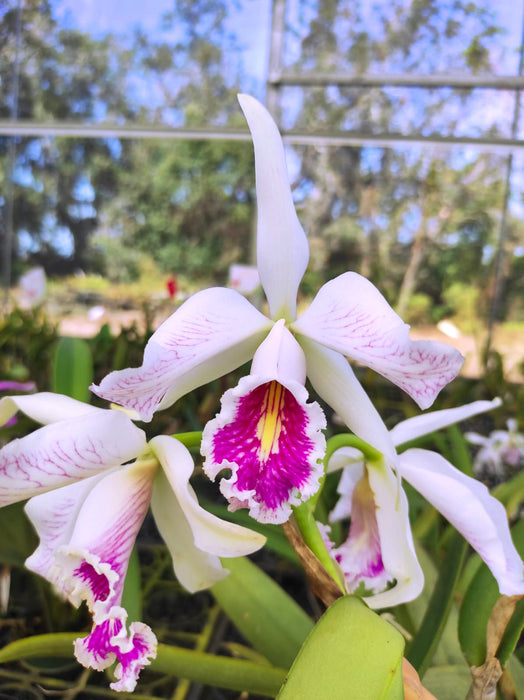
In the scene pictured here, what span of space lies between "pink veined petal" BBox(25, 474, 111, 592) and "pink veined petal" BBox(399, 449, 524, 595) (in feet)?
0.82

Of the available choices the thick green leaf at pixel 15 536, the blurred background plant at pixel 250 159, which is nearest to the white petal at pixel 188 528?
the thick green leaf at pixel 15 536

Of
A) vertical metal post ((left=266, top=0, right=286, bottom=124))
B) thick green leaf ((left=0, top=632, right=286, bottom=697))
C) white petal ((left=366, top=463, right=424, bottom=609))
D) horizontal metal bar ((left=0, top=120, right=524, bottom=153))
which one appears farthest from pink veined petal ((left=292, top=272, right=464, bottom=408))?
vertical metal post ((left=266, top=0, right=286, bottom=124))

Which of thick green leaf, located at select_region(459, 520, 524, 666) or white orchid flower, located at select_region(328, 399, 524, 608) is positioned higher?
white orchid flower, located at select_region(328, 399, 524, 608)

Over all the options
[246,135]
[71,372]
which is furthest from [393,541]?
[246,135]

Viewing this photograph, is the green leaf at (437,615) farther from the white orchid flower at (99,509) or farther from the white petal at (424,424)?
the white orchid flower at (99,509)

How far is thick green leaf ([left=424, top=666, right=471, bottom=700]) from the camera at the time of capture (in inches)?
22.7

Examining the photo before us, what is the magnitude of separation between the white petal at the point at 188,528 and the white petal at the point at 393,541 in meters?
0.13

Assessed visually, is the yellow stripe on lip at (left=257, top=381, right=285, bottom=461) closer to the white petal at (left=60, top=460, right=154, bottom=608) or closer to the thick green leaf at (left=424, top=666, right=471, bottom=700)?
the white petal at (left=60, top=460, right=154, bottom=608)

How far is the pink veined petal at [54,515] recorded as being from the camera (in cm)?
41

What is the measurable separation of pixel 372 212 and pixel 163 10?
1661mm

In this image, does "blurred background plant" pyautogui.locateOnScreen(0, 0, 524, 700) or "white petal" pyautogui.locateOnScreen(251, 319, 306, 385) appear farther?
"blurred background plant" pyautogui.locateOnScreen(0, 0, 524, 700)

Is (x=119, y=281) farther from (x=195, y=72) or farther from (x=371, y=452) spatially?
(x=371, y=452)

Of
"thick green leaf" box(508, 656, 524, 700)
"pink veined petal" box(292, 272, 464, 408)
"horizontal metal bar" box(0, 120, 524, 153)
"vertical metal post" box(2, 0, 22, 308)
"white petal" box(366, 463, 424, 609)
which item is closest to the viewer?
"pink veined petal" box(292, 272, 464, 408)

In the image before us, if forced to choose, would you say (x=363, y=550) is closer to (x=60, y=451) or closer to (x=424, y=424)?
(x=424, y=424)
